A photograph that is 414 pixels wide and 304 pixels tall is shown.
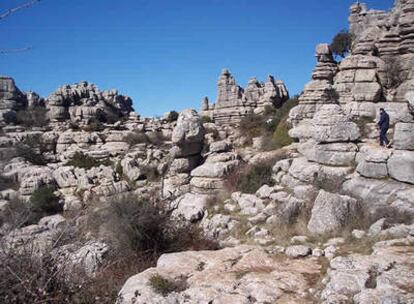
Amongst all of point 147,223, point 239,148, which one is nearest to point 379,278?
point 147,223

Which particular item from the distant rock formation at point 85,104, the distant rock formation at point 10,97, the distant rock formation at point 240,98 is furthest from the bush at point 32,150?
the distant rock formation at point 10,97

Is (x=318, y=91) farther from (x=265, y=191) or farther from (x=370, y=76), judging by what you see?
(x=265, y=191)

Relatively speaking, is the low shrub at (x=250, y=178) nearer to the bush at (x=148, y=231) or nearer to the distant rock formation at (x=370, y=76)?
the distant rock formation at (x=370, y=76)

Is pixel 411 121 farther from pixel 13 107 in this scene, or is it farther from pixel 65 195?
pixel 13 107

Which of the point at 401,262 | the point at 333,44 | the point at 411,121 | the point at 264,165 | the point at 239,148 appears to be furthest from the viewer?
the point at 333,44

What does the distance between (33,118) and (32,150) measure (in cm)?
1433

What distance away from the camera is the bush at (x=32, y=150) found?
25.0 meters

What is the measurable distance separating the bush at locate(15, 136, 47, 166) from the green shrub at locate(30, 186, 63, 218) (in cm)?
761

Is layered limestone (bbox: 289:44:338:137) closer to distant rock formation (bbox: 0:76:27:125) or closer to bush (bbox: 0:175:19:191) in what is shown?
bush (bbox: 0:175:19:191)

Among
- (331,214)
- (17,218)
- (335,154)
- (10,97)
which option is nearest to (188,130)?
(335,154)

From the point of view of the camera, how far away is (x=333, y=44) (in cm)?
3158

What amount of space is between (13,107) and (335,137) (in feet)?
139

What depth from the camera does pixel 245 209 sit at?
32.9 ft

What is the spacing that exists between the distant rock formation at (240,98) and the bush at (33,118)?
55.5 ft
